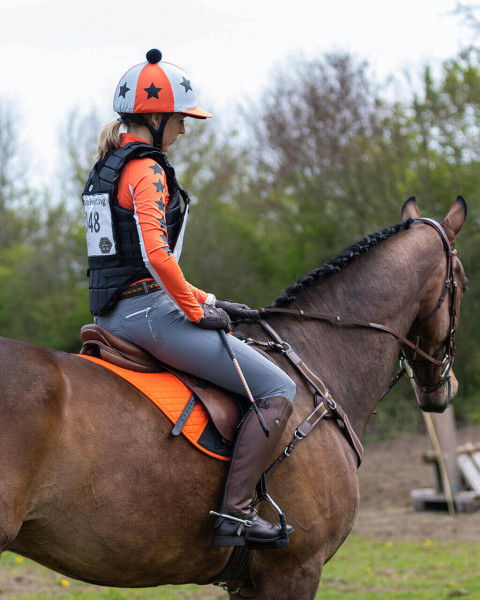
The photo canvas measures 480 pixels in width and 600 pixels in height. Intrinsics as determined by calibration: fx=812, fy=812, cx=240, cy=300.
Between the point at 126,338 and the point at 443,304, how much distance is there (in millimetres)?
2207

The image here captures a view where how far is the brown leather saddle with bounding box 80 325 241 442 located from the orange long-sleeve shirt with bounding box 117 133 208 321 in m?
0.30

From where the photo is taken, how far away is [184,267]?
68.3 feet

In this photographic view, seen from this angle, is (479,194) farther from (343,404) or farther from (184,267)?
(343,404)

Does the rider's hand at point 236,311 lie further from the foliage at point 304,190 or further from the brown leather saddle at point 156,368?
the foliage at point 304,190

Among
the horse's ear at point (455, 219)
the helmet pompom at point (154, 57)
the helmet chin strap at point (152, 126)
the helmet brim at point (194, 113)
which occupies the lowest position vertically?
the horse's ear at point (455, 219)

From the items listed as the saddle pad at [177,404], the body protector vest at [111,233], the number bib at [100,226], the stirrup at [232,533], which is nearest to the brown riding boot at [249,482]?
the stirrup at [232,533]

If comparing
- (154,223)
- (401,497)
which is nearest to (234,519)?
(154,223)

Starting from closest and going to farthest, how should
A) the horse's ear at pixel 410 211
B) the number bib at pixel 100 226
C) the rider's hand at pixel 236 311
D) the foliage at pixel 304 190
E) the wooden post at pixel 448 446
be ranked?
the number bib at pixel 100 226, the rider's hand at pixel 236 311, the horse's ear at pixel 410 211, the wooden post at pixel 448 446, the foliage at pixel 304 190

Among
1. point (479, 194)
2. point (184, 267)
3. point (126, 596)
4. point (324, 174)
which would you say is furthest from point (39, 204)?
point (126, 596)

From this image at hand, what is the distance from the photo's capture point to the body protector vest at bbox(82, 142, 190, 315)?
398 cm

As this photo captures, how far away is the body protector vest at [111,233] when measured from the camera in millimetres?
3980

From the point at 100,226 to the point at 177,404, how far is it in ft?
3.13

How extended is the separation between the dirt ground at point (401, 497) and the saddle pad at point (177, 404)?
23.8 ft

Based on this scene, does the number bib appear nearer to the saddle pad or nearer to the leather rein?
the saddle pad
